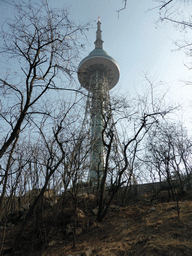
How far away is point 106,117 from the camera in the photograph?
6996 mm

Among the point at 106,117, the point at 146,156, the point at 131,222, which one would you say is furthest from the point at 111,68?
the point at 131,222

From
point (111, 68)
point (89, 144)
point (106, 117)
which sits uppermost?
point (111, 68)

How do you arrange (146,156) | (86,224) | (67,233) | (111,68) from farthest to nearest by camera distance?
(111,68)
(146,156)
(86,224)
(67,233)

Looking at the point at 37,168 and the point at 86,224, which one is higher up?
the point at 37,168

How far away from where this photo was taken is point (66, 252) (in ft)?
14.7

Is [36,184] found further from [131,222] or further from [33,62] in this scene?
[33,62]

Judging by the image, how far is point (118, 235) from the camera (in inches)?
197

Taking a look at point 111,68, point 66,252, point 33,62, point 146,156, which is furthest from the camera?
point 111,68

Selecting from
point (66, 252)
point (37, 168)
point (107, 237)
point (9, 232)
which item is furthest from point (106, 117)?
point (9, 232)

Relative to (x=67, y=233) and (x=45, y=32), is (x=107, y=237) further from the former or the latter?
(x=45, y=32)

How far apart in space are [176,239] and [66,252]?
8.66 ft

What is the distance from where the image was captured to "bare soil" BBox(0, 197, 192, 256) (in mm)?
3979

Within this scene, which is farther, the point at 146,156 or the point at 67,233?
the point at 146,156

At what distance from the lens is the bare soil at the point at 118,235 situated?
3.98 metres
